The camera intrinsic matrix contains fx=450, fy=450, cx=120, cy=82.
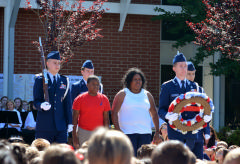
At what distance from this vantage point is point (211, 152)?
8250 mm

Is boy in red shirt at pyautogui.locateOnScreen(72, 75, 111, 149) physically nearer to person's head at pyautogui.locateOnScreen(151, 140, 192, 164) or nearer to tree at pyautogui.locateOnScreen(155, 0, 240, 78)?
tree at pyautogui.locateOnScreen(155, 0, 240, 78)

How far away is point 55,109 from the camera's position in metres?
6.57

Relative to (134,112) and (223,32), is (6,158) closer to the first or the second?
(134,112)

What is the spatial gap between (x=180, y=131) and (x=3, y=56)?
8313 millimetres

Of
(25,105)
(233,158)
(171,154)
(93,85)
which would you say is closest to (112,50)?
(25,105)

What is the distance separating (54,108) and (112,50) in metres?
7.46

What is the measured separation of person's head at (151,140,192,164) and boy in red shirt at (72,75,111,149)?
4.10 metres

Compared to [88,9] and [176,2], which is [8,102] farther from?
[176,2]


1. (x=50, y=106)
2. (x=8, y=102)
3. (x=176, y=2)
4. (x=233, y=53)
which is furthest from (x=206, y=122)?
(x=176, y=2)

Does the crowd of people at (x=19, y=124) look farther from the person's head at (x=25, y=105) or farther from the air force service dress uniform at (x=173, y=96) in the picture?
the air force service dress uniform at (x=173, y=96)

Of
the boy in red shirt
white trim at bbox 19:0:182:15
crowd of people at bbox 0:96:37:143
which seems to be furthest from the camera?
white trim at bbox 19:0:182:15

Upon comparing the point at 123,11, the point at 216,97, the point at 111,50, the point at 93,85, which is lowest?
the point at 216,97

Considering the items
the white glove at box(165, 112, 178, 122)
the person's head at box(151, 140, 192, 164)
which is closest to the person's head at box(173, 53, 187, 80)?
the white glove at box(165, 112, 178, 122)

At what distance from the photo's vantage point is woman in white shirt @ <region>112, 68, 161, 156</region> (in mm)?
6594
